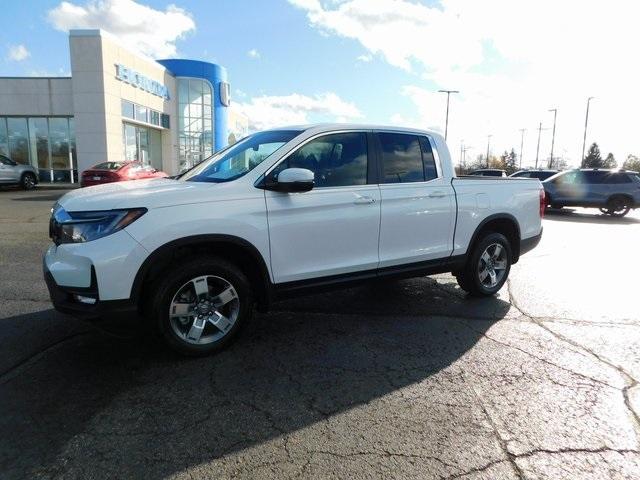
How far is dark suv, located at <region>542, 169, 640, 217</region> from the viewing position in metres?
16.5

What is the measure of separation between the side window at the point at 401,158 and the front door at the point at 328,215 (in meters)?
0.24

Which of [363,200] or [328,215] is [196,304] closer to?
[328,215]

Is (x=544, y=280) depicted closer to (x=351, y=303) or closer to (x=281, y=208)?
(x=351, y=303)

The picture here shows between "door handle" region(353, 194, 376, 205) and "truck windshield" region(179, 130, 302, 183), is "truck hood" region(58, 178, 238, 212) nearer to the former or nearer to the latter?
"truck windshield" region(179, 130, 302, 183)

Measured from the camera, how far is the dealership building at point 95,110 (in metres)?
23.2

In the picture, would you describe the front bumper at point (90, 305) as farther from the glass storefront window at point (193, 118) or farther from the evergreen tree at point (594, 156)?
the evergreen tree at point (594, 156)

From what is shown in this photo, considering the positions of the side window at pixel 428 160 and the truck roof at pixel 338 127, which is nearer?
the truck roof at pixel 338 127

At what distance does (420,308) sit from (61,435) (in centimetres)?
363

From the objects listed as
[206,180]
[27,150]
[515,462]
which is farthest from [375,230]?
[27,150]

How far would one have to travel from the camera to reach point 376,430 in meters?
2.86

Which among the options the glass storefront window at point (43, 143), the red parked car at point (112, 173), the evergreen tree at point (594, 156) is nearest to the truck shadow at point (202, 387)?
the red parked car at point (112, 173)

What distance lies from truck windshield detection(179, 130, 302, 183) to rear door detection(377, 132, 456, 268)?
40.8 inches

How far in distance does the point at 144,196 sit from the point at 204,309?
0.99m

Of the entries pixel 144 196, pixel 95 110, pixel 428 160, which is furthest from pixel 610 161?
pixel 144 196
